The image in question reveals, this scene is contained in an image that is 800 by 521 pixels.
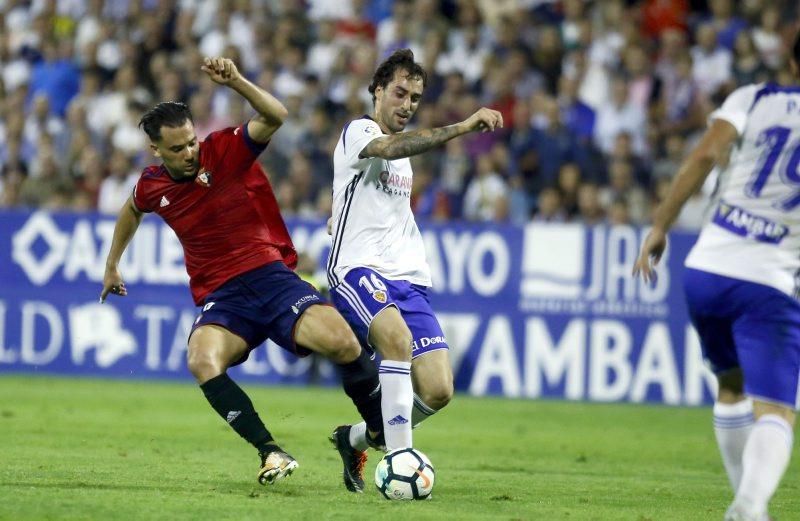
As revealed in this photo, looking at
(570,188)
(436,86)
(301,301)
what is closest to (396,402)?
(301,301)

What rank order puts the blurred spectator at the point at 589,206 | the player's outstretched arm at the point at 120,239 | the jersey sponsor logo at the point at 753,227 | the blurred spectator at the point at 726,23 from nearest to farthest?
the jersey sponsor logo at the point at 753,227, the player's outstretched arm at the point at 120,239, the blurred spectator at the point at 589,206, the blurred spectator at the point at 726,23

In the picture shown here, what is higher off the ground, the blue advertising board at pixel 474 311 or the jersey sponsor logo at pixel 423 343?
the jersey sponsor logo at pixel 423 343

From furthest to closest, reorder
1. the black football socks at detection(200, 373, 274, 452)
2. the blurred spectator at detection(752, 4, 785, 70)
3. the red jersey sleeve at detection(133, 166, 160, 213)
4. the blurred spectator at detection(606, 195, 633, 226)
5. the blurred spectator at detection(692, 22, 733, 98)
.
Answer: the blurred spectator at detection(692, 22, 733, 98), the blurred spectator at detection(752, 4, 785, 70), the blurred spectator at detection(606, 195, 633, 226), the red jersey sleeve at detection(133, 166, 160, 213), the black football socks at detection(200, 373, 274, 452)

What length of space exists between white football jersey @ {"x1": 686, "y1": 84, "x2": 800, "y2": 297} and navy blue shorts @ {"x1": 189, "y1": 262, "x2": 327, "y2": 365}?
2900mm

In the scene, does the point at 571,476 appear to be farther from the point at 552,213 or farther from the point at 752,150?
the point at 552,213

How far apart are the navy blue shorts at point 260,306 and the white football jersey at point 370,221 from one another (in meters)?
0.29

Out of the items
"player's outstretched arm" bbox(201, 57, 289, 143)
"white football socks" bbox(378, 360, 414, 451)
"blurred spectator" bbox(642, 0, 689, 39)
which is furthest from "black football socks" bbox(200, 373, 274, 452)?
"blurred spectator" bbox(642, 0, 689, 39)

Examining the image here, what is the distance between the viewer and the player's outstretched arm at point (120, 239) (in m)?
8.77

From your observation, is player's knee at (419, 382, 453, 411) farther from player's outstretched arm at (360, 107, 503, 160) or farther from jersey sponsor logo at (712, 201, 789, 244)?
jersey sponsor logo at (712, 201, 789, 244)

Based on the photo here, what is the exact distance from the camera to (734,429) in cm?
650

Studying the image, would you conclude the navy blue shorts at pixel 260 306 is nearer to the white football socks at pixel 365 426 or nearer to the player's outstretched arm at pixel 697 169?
the white football socks at pixel 365 426

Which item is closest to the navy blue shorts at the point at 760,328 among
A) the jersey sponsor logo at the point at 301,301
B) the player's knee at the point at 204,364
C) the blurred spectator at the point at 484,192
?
the jersey sponsor logo at the point at 301,301

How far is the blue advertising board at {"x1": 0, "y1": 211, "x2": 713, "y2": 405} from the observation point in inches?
622

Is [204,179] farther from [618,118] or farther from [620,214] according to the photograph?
[618,118]
